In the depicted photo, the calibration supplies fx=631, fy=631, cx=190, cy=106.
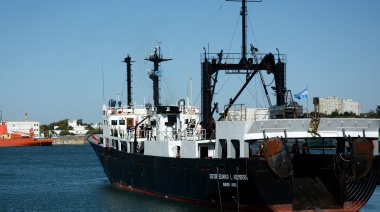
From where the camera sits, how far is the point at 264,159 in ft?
88.3

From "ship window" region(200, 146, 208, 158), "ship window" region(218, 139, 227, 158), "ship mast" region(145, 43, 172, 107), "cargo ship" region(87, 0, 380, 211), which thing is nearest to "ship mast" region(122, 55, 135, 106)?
"ship mast" region(145, 43, 172, 107)

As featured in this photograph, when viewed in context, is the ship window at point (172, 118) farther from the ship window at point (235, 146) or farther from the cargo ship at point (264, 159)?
the ship window at point (235, 146)

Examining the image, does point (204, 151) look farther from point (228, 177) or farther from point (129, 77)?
point (129, 77)

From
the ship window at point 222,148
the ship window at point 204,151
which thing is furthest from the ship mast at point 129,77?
the ship window at point 222,148

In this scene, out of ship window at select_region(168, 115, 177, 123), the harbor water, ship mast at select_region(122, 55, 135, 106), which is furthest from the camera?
ship mast at select_region(122, 55, 135, 106)

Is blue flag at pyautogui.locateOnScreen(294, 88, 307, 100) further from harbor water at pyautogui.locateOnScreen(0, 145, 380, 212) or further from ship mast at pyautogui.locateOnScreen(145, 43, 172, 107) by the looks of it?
ship mast at pyautogui.locateOnScreen(145, 43, 172, 107)

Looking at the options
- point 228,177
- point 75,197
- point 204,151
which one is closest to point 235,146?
point 228,177

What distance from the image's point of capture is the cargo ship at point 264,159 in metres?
27.3

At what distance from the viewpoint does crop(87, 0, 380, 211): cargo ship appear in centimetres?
2734

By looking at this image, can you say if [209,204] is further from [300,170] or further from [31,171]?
[31,171]

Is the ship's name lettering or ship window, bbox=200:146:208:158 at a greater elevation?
ship window, bbox=200:146:208:158

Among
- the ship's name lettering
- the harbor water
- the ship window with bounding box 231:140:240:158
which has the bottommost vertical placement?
the harbor water

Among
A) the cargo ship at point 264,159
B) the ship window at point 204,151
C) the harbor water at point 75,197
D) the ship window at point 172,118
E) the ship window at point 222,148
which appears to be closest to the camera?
the cargo ship at point 264,159

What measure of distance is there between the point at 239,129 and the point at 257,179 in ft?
8.00
